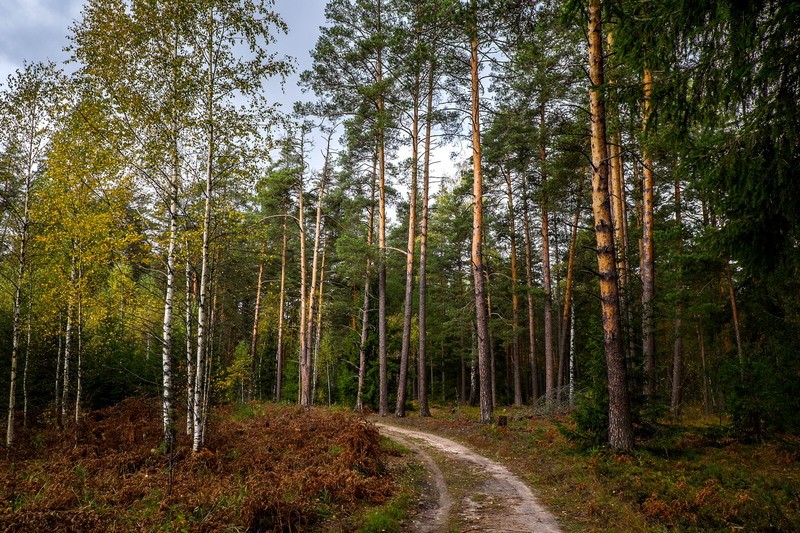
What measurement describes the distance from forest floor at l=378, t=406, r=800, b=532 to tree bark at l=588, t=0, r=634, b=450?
2.17 ft

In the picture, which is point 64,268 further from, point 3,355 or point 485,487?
point 485,487

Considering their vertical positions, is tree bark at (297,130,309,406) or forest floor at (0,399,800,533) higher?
tree bark at (297,130,309,406)

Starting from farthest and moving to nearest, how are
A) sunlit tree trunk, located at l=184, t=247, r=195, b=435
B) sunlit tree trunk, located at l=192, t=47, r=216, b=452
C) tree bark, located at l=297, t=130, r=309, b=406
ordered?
tree bark, located at l=297, t=130, r=309, b=406
sunlit tree trunk, located at l=192, t=47, r=216, b=452
sunlit tree trunk, located at l=184, t=247, r=195, b=435

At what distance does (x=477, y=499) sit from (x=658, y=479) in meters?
3.32

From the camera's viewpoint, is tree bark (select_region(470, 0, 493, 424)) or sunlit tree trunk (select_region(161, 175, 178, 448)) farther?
tree bark (select_region(470, 0, 493, 424))

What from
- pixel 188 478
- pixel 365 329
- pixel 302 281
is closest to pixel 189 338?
pixel 188 478

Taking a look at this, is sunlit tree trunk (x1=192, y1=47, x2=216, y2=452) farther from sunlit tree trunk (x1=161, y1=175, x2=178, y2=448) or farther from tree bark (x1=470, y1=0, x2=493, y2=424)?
tree bark (x1=470, y1=0, x2=493, y2=424)

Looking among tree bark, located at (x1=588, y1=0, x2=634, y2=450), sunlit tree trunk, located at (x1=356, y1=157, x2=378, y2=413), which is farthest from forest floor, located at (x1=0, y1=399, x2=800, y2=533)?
sunlit tree trunk, located at (x1=356, y1=157, x2=378, y2=413)

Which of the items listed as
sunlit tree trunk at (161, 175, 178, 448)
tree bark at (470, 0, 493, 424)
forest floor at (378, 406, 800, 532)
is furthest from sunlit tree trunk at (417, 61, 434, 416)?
sunlit tree trunk at (161, 175, 178, 448)

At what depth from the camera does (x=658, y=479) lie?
742 centimetres

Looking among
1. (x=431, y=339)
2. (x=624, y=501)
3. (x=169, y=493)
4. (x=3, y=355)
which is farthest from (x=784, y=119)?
(x=431, y=339)

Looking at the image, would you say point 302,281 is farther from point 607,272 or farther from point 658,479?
point 658,479

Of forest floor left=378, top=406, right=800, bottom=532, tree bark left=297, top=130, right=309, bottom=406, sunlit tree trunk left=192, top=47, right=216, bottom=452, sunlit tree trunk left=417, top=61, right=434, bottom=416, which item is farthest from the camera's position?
tree bark left=297, top=130, right=309, bottom=406

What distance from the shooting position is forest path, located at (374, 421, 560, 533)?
604 centimetres
